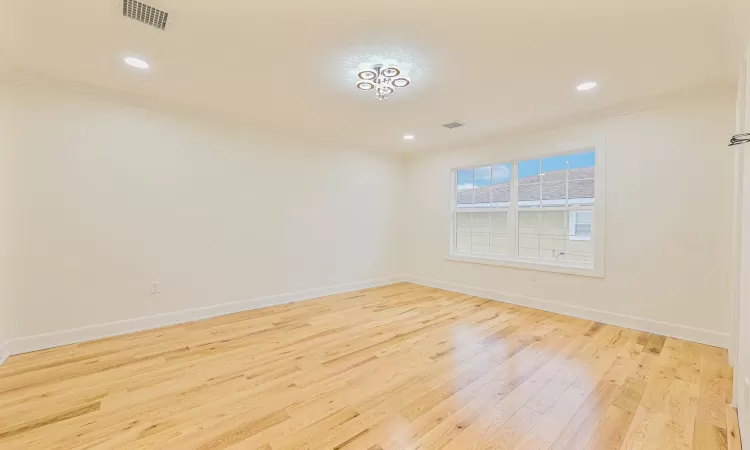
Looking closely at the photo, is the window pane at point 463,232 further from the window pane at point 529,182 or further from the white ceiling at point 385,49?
the white ceiling at point 385,49

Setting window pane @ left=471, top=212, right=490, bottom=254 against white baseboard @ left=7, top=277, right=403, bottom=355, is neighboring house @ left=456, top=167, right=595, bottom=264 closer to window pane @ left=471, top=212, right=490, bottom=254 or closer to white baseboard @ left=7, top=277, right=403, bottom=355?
window pane @ left=471, top=212, right=490, bottom=254

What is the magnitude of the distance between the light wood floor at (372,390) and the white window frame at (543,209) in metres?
0.79

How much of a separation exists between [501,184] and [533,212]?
0.68 meters

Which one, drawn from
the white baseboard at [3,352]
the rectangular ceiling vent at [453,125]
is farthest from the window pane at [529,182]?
the white baseboard at [3,352]

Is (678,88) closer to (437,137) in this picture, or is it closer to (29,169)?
(437,137)

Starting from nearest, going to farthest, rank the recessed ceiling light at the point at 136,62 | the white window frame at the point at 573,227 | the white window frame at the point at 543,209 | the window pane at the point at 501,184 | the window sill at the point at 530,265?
1. the recessed ceiling light at the point at 136,62
2. the white window frame at the point at 543,209
3. the window sill at the point at 530,265
4. the white window frame at the point at 573,227
5. the window pane at the point at 501,184

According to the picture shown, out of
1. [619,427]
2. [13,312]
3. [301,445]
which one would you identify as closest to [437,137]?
[619,427]

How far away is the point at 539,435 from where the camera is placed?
1774mm

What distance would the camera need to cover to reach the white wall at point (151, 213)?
2.93 m

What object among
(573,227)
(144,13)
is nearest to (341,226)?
(573,227)

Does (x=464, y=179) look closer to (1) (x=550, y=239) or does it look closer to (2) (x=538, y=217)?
(2) (x=538, y=217)

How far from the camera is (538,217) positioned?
4527mm

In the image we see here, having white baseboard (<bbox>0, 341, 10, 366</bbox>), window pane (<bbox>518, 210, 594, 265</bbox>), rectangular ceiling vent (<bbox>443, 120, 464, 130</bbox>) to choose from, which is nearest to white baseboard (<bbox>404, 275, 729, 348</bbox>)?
window pane (<bbox>518, 210, 594, 265</bbox>)

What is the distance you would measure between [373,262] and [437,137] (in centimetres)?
241
